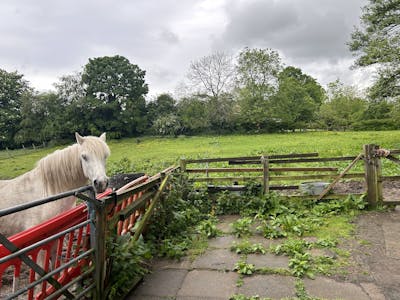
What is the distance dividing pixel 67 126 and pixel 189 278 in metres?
30.4

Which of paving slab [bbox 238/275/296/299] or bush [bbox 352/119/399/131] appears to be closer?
paving slab [bbox 238/275/296/299]

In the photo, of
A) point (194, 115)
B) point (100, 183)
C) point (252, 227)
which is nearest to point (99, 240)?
point (100, 183)

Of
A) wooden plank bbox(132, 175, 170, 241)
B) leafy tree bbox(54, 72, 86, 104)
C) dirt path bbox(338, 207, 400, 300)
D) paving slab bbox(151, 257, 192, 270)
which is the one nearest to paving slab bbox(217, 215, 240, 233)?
paving slab bbox(151, 257, 192, 270)

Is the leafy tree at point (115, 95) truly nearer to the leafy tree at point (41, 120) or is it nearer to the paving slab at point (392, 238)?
the leafy tree at point (41, 120)

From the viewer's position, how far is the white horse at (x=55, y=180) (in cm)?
287

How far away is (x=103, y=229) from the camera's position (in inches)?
93.0

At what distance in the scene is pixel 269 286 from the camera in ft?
8.97

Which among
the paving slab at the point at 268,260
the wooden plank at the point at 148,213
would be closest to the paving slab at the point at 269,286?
the paving slab at the point at 268,260

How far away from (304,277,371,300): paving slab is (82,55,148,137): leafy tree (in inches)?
1210

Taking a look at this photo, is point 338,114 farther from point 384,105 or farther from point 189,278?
point 189,278

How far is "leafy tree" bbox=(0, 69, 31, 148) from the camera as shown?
27531mm

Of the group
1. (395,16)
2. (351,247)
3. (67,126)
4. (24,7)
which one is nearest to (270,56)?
(395,16)

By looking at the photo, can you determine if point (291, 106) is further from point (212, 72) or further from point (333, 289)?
point (333, 289)

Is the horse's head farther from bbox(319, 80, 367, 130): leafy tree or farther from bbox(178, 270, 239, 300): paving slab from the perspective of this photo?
bbox(319, 80, 367, 130): leafy tree
